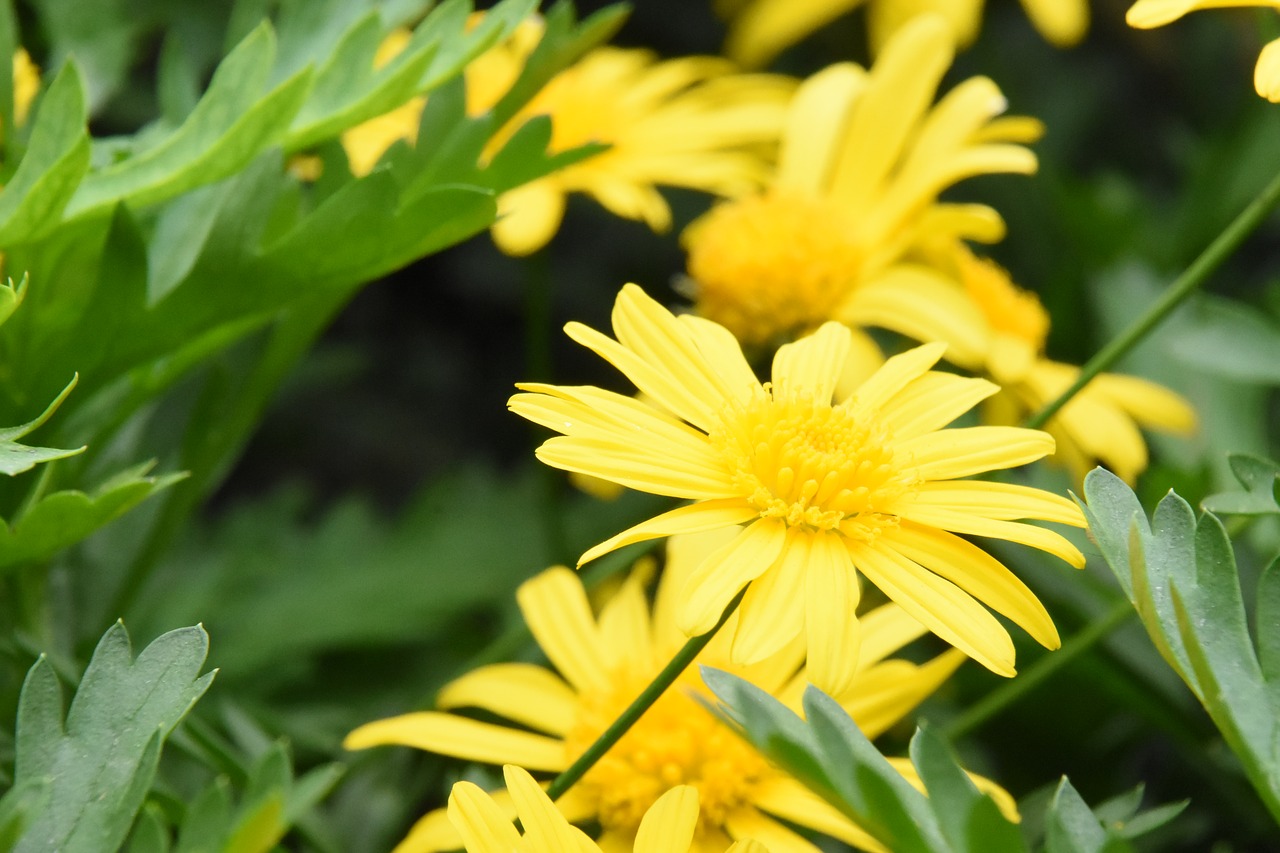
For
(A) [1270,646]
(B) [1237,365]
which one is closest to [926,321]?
(B) [1237,365]

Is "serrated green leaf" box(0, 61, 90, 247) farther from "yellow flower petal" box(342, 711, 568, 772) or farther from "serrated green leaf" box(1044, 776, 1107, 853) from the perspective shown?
"serrated green leaf" box(1044, 776, 1107, 853)

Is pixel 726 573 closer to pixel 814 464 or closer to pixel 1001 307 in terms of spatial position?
pixel 814 464

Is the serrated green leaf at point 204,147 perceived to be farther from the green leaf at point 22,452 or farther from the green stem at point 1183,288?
the green stem at point 1183,288

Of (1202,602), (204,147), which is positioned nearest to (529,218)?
(204,147)

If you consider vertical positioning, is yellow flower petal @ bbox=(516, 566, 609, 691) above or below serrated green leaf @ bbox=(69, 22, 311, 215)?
below

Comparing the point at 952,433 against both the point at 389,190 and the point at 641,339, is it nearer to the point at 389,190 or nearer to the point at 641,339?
the point at 641,339

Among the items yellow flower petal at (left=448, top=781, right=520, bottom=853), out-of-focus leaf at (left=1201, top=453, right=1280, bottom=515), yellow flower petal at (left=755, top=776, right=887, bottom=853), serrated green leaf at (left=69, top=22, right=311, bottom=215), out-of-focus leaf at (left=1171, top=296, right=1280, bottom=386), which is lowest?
yellow flower petal at (left=755, top=776, right=887, bottom=853)

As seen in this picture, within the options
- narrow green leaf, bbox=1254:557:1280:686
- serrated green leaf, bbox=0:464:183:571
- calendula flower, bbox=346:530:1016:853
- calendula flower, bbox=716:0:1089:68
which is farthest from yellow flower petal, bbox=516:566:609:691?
calendula flower, bbox=716:0:1089:68
